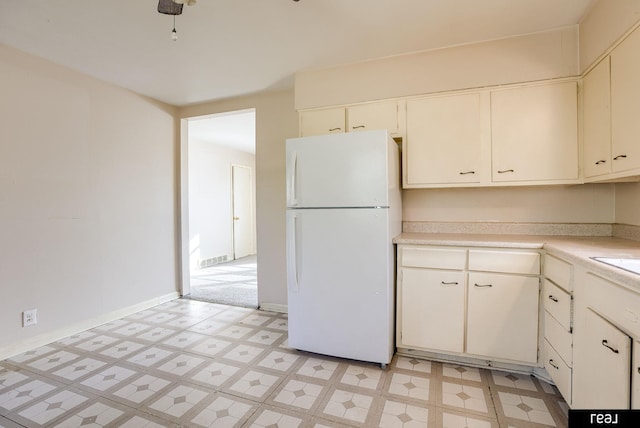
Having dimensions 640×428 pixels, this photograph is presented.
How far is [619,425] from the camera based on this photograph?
1.07 meters

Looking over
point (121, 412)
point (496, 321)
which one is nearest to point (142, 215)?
point (121, 412)

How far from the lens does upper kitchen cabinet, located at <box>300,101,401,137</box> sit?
94.9 inches

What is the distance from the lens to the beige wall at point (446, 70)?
2049 mm

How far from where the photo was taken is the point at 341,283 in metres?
2.10

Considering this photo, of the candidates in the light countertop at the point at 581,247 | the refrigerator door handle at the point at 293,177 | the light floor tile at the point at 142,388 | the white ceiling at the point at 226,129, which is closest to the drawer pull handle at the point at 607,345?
the light countertop at the point at 581,247

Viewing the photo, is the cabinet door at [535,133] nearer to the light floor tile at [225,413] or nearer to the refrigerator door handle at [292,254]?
the refrigerator door handle at [292,254]

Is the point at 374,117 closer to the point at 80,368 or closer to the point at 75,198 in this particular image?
the point at 75,198

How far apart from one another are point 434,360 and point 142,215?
3.14 m

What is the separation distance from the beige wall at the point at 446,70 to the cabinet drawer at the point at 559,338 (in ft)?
5.32

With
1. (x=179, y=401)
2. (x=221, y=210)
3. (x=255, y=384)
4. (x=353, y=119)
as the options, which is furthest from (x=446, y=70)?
(x=221, y=210)

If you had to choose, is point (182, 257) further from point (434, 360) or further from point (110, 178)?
point (434, 360)

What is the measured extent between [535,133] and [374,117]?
1.15 m

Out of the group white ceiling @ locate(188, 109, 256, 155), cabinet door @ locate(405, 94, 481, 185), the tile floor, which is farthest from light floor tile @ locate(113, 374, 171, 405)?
white ceiling @ locate(188, 109, 256, 155)

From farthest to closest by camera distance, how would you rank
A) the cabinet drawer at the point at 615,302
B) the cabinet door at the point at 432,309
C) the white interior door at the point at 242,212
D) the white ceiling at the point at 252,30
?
the white interior door at the point at 242,212, the cabinet door at the point at 432,309, the white ceiling at the point at 252,30, the cabinet drawer at the point at 615,302
